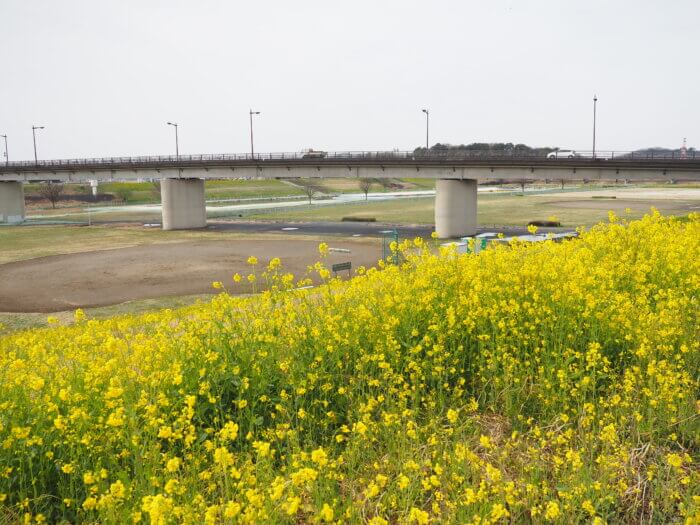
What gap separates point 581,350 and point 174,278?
29101 mm

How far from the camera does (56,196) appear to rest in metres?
121

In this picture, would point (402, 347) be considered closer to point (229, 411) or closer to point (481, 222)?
point (229, 411)

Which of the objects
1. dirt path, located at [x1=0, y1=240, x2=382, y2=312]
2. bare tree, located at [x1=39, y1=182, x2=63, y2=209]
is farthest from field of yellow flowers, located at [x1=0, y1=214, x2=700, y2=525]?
bare tree, located at [x1=39, y1=182, x2=63, y2=209]

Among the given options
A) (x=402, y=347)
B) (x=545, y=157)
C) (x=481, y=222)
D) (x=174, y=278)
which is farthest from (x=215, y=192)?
(x=402, y=347)

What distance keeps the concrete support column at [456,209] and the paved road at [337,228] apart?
1872mm

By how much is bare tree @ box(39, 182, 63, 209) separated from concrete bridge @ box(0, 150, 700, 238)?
1136 inches

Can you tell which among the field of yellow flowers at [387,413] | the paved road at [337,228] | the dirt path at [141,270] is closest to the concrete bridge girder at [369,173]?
the paved road at [337,228]

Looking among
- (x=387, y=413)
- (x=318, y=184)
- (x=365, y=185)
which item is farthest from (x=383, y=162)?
(x=318, y=184)

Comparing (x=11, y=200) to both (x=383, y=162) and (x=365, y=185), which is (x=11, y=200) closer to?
(x=383, y=162)

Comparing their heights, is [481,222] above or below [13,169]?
below

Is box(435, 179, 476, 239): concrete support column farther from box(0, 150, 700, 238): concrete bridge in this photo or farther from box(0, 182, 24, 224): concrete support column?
box(0, 182, 24, 224): concrete support column

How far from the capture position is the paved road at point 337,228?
57.4 metres

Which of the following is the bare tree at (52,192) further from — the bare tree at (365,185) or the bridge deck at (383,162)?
the bare tree at (365,185)

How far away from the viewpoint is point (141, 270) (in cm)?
3853
